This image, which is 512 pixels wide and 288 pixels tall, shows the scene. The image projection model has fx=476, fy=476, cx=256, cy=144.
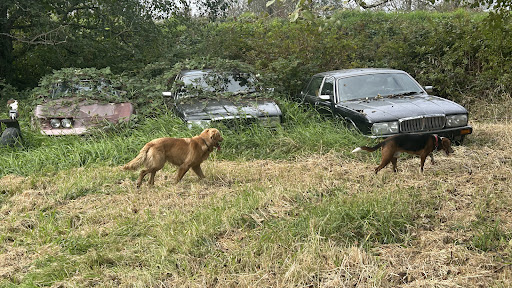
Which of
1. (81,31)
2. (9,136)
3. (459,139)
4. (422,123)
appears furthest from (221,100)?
(81,31)

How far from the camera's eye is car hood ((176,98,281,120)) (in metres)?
8.20

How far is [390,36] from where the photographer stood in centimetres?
1554

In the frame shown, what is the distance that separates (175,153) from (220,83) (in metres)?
3.66

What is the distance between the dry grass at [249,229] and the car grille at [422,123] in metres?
0.83

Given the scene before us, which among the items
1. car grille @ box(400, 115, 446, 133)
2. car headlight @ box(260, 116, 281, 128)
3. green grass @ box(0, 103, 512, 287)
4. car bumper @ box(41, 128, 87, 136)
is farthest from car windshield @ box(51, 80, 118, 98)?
car grille @ box(400, 115, 446, 133)

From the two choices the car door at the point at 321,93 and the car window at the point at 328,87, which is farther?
the car window at the point at 328,87

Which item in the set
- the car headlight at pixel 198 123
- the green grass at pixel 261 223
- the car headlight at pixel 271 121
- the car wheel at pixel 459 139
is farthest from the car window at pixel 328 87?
the car headlight at pixel 198 123

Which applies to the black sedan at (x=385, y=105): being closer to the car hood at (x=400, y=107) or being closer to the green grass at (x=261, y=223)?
the car hood at (x=400, y=107)

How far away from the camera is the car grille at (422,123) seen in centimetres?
725

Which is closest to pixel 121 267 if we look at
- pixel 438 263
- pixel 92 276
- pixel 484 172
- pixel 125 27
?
pixel 92 276

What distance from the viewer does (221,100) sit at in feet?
28.8

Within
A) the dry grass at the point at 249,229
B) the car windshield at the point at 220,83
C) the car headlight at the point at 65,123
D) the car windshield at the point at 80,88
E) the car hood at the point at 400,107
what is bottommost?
the dry grass at the point at 249,229

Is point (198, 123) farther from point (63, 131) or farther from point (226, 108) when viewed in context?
point (63, 131)

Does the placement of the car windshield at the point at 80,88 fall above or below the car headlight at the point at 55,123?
above
